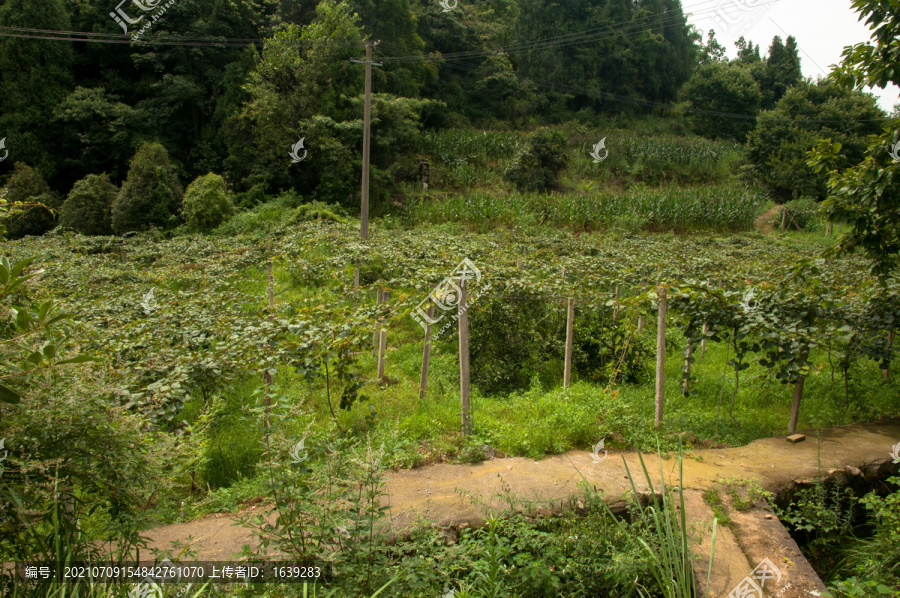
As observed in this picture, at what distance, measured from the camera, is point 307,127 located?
68.9 feet

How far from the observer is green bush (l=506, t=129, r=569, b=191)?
24.4m

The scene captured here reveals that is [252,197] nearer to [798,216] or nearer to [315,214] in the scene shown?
[315,214]

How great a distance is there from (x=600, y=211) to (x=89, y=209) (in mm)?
21029

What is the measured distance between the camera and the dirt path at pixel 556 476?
3621mm

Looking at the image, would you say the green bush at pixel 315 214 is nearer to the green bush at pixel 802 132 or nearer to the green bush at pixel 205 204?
the green bush at pixel 205 204

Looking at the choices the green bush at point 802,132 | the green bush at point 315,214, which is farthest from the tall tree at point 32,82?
the green bush at point 802,132

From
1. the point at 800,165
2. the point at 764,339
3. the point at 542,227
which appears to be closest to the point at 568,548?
the point at 764,339

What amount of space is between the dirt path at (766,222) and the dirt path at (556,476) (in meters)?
21.8

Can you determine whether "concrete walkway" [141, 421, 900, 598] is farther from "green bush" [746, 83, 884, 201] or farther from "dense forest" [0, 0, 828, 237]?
"green bush" [746, 83, 884, 201]

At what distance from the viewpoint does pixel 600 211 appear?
21.1 meters

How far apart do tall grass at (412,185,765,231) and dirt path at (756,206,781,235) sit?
3.85ft

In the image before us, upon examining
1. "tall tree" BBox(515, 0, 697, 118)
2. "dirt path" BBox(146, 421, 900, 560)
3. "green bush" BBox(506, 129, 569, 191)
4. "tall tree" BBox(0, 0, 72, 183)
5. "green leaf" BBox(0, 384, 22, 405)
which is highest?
"tall tree" BBox(515, 0, 697, 118)

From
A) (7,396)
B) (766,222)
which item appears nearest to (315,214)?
(7,396)

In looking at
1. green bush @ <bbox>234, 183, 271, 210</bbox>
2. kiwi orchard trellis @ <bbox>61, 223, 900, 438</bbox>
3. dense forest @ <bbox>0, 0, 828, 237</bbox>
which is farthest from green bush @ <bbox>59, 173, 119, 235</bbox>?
kiwi orchard trellis @ <bbox>61, 223, 900, 438</bbox>
